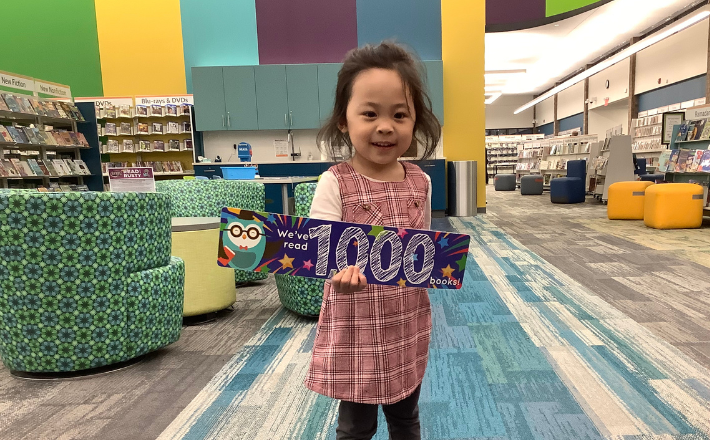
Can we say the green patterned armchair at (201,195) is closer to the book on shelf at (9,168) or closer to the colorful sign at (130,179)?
the colorful sign at (130,179)

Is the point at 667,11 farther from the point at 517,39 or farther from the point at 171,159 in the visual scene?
the point at 171,159

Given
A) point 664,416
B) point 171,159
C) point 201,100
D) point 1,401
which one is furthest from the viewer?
point 171,159

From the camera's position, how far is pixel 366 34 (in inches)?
281

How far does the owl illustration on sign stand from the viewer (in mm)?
786

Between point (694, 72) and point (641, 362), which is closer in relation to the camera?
point (641, 362)

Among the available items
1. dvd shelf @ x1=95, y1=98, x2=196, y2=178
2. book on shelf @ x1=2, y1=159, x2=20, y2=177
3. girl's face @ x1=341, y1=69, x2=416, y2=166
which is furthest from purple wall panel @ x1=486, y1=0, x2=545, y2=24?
girl's face @ x1=341, y1=69, x2=416, y2=166

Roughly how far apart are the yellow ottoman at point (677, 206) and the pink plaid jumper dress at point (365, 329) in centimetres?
549

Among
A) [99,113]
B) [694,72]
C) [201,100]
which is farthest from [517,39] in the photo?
[99,113]

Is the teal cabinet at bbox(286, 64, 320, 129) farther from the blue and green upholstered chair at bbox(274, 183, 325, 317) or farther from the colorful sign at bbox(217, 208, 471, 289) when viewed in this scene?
the colorful sign at bbox(217, 208, 471, 289)

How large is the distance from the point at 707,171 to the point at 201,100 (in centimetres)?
697

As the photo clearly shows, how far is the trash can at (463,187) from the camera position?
7.02m

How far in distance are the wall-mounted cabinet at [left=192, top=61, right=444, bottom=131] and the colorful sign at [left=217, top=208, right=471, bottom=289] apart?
6.13 m

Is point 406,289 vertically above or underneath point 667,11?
underneath

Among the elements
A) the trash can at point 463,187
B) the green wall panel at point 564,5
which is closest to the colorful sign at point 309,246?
the trash can at point 463,187
